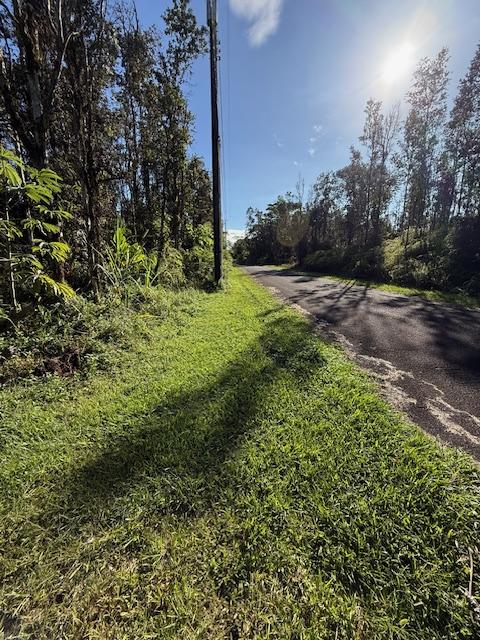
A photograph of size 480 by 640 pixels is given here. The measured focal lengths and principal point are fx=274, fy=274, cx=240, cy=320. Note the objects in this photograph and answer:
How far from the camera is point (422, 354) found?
3.84 meters

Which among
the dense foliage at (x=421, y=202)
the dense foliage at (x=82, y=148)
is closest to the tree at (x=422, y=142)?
the dense foliage at (x=421, y=202)

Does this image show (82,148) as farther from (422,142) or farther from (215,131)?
(422,142)

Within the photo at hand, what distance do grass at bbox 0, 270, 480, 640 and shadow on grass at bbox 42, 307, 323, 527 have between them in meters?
0.01

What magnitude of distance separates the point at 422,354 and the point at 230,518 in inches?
139

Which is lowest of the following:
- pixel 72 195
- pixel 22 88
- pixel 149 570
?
pixel 149 570

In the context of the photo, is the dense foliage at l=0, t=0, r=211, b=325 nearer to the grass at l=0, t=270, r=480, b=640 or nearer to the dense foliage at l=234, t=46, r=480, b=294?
the grass at l=0, t=270, r=480, b=640

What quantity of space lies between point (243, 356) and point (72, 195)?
505cm

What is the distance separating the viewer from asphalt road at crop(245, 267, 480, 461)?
249 cm

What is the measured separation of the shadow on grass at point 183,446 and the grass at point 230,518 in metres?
0.01

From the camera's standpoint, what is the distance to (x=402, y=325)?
520cm

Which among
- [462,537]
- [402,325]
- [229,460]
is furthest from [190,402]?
[402,325]

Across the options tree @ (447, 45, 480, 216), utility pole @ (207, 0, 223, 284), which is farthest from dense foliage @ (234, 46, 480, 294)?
utility pole @ (207, 0, 223, 284)

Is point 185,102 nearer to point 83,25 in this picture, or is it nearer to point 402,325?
point 83,25

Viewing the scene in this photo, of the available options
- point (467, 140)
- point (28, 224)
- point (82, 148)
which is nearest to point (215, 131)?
point (82, 148)
